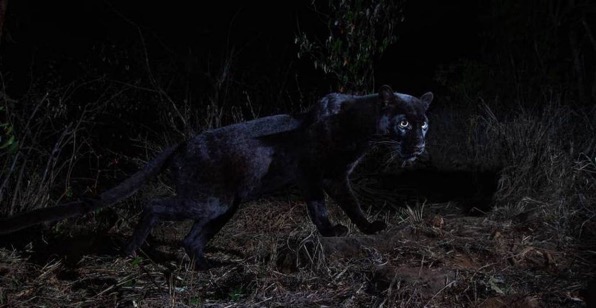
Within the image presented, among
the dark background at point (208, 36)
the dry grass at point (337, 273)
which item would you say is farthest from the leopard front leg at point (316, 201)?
the dark background at point (208, 36)

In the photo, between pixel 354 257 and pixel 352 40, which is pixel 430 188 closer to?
pixel 352 40

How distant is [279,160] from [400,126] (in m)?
0.96

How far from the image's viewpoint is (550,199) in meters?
5.50

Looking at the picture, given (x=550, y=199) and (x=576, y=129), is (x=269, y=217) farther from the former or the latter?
(x=576, y=129)

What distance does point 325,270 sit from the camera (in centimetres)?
399

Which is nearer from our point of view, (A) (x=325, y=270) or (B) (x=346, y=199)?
(A) (x=325, y=270)

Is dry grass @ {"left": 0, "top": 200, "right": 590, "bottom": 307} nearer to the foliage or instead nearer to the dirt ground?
the dirt ground

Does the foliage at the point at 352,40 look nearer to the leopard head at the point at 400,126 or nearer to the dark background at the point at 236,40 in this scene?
the dark background at the point at 236,40

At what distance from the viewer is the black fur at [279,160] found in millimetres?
4434

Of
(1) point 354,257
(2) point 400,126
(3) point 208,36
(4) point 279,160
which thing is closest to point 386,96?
(2) point 400,126

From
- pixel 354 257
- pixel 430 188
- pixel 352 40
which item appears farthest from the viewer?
pixel 352 40

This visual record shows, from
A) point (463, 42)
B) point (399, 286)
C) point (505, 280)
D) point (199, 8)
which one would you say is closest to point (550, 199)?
point (505, 280)

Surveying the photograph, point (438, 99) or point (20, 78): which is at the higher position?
point (20, 78)

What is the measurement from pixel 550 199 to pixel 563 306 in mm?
2336
